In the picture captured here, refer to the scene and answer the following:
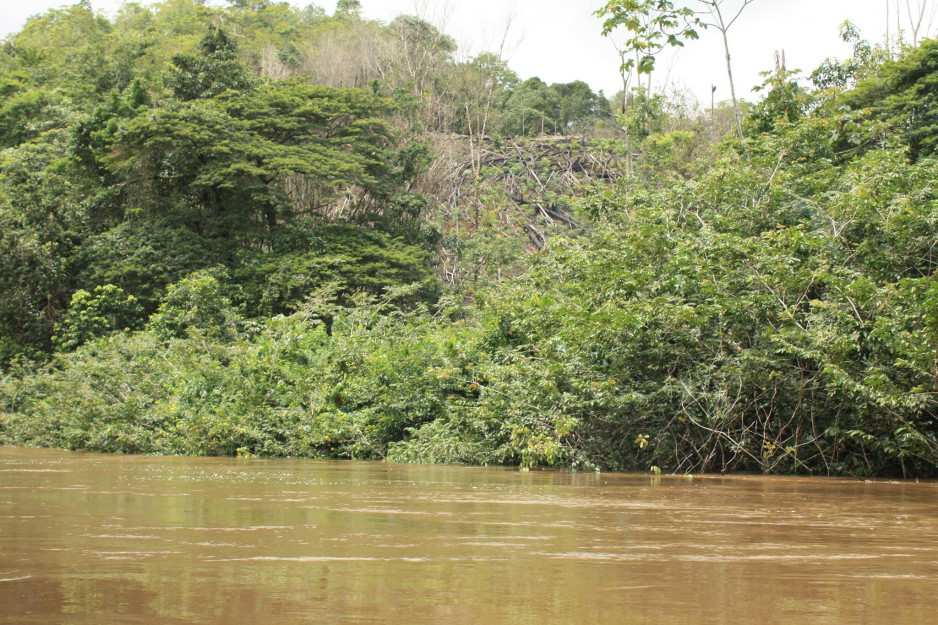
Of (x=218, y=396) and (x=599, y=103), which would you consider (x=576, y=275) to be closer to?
(x=218, y=396)

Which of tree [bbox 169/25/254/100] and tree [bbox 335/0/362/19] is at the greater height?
tree [bbox 335/0/362/19]

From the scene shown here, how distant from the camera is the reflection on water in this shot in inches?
69.2

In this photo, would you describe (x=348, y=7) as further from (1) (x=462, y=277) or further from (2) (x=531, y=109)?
(1) (x=462, y=277)

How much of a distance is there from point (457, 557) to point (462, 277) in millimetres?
24661

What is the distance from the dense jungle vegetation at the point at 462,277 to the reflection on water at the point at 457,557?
2326mm

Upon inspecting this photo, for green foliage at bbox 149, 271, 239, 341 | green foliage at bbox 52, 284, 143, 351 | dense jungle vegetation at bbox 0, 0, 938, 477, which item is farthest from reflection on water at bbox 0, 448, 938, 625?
green foliage at bbox 52, 284, 143, 351

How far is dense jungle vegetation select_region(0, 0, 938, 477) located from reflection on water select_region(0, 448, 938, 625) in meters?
2.33

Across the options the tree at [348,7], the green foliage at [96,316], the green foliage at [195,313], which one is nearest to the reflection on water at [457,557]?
the green foliage at [195,313]

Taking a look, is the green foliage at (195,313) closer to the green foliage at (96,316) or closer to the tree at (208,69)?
the green foliage at (96,316)

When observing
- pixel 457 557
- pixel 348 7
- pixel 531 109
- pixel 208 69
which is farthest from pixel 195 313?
pixel 348 7

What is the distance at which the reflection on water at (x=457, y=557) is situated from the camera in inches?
69.2

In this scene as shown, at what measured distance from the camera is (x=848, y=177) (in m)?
8.31

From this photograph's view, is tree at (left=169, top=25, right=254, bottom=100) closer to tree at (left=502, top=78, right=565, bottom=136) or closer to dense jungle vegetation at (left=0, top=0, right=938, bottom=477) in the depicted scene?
dense jungle vegetation at (left=0, top=0, right=938, bottom=477)

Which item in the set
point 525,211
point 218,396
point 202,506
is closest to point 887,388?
point 202,506
